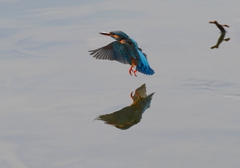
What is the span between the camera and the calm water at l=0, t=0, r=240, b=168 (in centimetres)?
301

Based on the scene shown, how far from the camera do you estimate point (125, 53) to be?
429 cm

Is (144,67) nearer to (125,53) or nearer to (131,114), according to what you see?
(125,53)

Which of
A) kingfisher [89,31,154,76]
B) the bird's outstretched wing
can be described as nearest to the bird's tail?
kingfisher [89,31,154,76]

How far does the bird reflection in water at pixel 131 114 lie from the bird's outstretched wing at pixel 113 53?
0.56 metres

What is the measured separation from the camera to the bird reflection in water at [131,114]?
11.2 ft

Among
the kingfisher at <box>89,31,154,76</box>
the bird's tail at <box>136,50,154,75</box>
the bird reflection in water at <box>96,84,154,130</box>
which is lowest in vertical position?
the bird reflection in water at <box>96,84,154,130</box>

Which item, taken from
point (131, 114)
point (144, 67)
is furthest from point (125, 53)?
point (131, 114)

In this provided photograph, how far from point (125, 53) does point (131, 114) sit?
2.85ft

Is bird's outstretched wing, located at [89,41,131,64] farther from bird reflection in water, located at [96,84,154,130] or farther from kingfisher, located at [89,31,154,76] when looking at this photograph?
bird reflection in water, located at [96,84,154,130]

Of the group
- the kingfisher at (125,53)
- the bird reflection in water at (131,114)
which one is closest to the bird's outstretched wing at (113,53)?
the kingfisher at (125,53)

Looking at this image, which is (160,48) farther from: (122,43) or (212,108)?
(212,108)

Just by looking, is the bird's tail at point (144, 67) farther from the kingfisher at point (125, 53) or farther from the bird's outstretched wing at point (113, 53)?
the bird's outstretched wing at point (113, 53)

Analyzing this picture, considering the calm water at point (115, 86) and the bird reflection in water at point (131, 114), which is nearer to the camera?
the calm water at point (115, 86)

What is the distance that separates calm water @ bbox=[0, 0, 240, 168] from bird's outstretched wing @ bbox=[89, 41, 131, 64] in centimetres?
8
